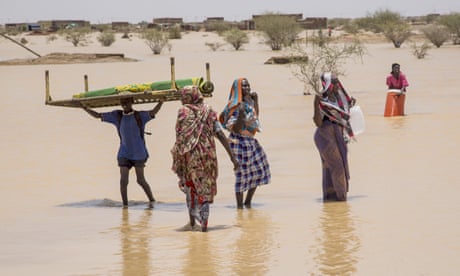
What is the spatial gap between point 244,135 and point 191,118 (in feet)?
4.50

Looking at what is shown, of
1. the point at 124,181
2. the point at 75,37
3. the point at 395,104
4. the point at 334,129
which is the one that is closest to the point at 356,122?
the point at 334,129

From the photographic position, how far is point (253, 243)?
872 cm

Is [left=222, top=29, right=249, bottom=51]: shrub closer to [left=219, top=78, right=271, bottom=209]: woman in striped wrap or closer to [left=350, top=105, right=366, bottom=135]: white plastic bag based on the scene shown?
[left=350, top=105, right=366, bottom=135]: white plastic bag

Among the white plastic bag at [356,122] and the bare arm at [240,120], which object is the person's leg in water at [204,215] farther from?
the white plastic bag at [356,122]

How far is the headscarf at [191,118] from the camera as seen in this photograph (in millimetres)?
9008

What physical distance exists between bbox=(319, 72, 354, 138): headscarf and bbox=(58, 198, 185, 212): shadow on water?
1.77 metres

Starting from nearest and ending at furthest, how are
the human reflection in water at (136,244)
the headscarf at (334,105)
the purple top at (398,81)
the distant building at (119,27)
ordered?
the human reflection in water at (136,244), the headscarf at (334,105), the purple top at (398,81), the distant building at (119,27)

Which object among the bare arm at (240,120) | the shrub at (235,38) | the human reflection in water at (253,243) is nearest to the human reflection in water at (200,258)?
the human reflection in water at (253,243)

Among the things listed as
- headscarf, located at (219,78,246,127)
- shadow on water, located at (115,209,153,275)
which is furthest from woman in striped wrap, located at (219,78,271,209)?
shadow on water, located at (115,209,153,275)

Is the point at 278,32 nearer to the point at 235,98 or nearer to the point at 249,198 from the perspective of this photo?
the point at 249,198

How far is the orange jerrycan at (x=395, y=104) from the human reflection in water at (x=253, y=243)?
30.6 ft

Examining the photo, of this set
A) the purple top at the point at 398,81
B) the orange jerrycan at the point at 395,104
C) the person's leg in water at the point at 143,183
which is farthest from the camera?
the orange jerrycan at the point at 395,104

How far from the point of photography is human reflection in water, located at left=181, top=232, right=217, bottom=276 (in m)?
7.78

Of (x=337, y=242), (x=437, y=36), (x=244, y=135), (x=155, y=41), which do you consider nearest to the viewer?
(x=337, y=242)
